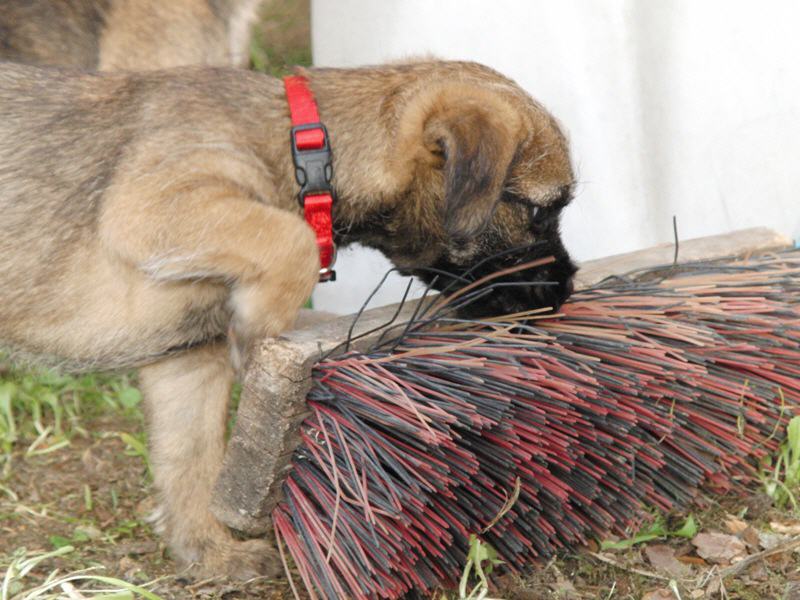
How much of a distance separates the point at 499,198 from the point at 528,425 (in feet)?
2.17

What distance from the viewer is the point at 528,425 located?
3064 millimetres

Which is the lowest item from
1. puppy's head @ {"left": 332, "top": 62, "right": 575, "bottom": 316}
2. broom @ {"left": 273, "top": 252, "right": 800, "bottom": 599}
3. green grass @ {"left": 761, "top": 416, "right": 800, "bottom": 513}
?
green grass @ {"left": 761, "top": 416, "right": 800, "bottom": 513}

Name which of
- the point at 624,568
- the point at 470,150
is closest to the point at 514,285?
the point at 470,150

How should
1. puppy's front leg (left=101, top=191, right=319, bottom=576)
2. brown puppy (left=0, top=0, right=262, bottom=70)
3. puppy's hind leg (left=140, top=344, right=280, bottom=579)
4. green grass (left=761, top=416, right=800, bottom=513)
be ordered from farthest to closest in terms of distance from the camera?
brown puppy (left=0, top=0, right=262, bottom=70) < green grass (left=761, top=416, right=800, bottom=513) < puppy's hind leg (left=140, top=344, right=280, bottom=579) < puppy's front leg (left=101, top=191, right=319, bottom=576)

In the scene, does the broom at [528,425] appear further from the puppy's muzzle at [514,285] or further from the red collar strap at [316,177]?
the red collar strap at [316,177]

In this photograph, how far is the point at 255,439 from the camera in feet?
9.78

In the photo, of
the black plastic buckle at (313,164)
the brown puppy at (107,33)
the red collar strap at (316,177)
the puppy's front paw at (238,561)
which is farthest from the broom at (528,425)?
the brown puppy at (107,33)

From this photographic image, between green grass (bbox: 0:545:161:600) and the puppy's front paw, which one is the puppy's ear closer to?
the puppy's front paw

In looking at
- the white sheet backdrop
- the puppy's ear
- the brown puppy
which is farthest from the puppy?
the white sheet backdrop

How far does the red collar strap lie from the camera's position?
3.38 metres

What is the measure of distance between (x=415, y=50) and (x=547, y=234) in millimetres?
1649

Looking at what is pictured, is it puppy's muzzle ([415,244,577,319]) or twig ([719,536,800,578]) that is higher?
puppy's muzzle ([415,244,577,319])

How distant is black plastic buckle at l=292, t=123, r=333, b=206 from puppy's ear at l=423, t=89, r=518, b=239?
303 mm

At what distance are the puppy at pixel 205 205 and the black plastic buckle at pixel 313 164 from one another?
0.05m
